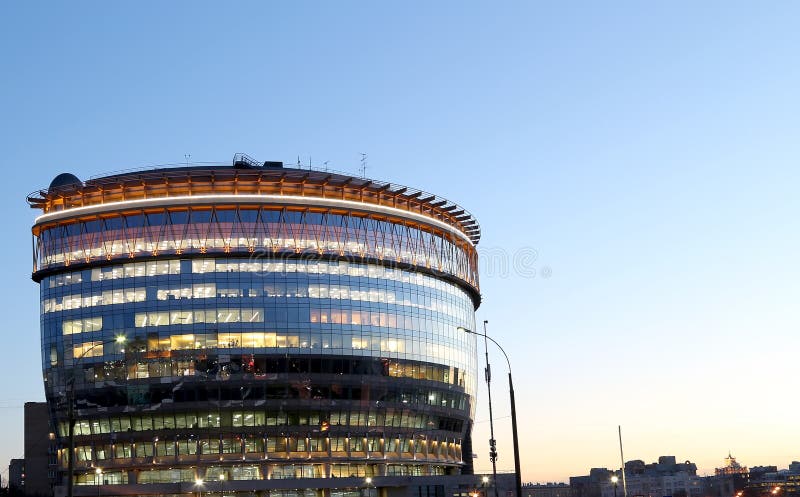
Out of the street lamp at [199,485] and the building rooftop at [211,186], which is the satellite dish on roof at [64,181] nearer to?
the building rooftop at [211,186]

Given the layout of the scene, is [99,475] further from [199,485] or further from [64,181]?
[64,181]

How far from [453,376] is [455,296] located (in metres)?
11.9

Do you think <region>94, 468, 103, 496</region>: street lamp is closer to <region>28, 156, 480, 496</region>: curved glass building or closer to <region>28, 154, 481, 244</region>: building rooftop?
<region>28, 156, 480, 496</region>: curved glass building

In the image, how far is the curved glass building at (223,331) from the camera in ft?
380

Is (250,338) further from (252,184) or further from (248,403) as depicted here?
(252,184)

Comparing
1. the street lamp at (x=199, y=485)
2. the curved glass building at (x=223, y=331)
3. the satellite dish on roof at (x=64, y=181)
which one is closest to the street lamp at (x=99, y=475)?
the curved glass building at (x=223, y=331)

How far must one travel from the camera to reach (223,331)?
381 feet

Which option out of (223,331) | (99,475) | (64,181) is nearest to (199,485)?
(99,475)

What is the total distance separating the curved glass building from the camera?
380ft

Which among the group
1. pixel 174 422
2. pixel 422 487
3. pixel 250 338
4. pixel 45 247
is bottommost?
pixel 422 487

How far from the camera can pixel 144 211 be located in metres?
119

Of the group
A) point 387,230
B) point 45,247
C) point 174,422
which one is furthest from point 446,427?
point 45,247

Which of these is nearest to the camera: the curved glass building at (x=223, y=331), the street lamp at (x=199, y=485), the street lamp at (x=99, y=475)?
the street lamp at (x=199, y=485)

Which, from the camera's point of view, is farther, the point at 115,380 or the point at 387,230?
the point at 387,230
